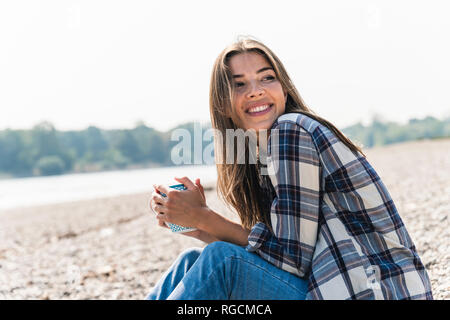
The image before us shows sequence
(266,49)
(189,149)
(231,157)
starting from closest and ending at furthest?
(266,49), (231,157), (189,149)

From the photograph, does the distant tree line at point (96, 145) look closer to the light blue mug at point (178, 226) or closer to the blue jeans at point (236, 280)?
the light blue mug at point (178, 226)

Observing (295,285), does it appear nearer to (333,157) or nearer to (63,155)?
(333,157)

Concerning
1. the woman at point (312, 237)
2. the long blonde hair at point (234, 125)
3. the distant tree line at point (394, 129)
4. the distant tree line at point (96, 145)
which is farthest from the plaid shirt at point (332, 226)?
the distant tree line at point (394, 129)

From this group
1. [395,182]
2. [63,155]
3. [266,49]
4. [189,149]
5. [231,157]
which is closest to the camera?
[266,49]

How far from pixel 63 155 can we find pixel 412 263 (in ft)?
231

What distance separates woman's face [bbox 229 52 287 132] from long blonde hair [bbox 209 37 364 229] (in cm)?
3

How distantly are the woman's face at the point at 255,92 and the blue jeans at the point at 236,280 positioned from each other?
0.70 m

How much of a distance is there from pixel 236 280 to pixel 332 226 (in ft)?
1.34

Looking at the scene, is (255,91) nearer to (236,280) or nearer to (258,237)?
(258,237)

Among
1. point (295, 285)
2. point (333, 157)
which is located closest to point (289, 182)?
point (333, 157)

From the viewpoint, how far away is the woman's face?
2057 millimetres

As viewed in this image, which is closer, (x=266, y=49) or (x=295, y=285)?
(x=295, y=285)
